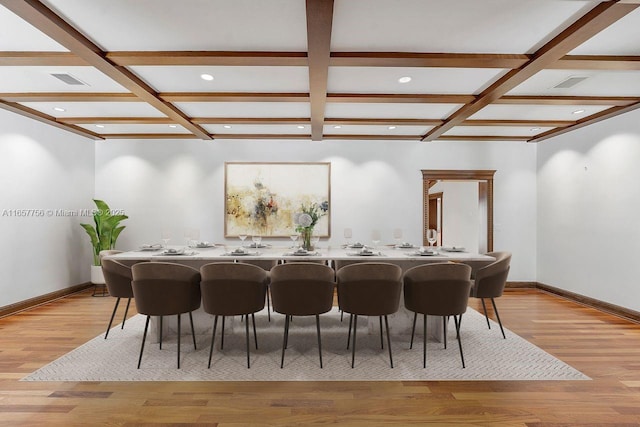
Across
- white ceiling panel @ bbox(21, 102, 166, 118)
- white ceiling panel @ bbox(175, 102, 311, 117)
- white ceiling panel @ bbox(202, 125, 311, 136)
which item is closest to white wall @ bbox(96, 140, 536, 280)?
white ceiling panel @ bbox(202, 125, 311, 136)

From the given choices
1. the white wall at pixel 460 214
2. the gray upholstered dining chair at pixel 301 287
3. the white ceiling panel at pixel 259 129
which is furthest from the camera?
the white wall at pixel 460 214

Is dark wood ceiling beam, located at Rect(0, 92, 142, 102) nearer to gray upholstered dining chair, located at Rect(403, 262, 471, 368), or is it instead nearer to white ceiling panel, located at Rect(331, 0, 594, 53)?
white ceiling panel, located at Rect(331, 0, 594, 53)

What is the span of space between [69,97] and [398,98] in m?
3.96

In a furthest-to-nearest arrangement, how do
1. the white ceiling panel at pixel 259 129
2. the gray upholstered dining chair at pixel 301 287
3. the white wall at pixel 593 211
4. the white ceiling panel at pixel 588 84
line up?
the white ceiling panel at pixel 259 129
the white wall at pixel 593 211
the white ceiling panel at pixel 588 84
the gray upholstered dining chair at pixel 301 287

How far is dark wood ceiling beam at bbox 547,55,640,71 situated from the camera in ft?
10.5

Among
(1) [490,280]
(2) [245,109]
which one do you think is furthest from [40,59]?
(1) [490,280]

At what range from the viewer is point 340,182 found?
6715 mm

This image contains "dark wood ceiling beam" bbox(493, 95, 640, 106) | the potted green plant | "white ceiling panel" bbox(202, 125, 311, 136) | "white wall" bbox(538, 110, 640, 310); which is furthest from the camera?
the potted green plant

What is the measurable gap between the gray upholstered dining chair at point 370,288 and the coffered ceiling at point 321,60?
1.86m

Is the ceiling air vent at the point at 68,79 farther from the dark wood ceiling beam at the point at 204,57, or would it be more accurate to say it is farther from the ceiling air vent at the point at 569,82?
the ceiling air vent at the point at 569,82

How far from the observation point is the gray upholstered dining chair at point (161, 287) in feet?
10.2

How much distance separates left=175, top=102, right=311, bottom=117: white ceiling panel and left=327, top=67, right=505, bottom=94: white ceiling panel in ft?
2.68

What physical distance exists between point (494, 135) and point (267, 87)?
14.5 ft

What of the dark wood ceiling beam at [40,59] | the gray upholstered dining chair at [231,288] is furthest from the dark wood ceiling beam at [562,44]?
the dark wood ceiling beam at [40,59]
